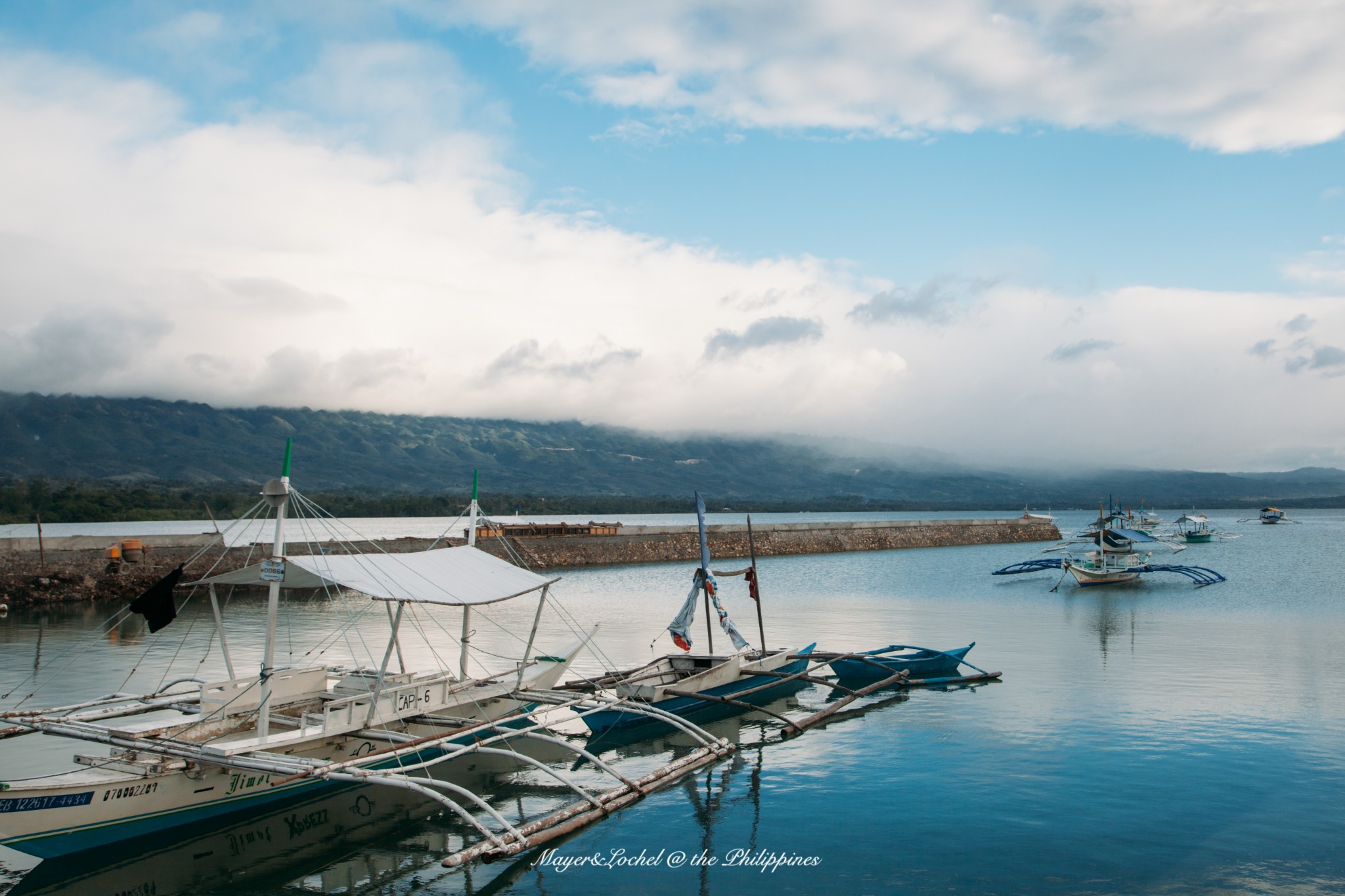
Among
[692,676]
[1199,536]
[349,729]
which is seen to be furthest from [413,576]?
[1199,536]

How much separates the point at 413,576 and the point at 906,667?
17.5 meters

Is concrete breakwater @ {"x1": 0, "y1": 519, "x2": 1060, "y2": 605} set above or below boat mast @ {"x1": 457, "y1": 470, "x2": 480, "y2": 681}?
below

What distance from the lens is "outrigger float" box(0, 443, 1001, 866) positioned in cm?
1488

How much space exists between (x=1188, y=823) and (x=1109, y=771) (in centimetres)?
291

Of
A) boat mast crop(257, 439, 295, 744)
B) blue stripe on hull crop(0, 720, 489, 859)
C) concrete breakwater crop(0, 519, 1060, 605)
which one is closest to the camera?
blue stripe on hull crop(0, 720, 489, 859)

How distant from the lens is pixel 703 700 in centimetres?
2406

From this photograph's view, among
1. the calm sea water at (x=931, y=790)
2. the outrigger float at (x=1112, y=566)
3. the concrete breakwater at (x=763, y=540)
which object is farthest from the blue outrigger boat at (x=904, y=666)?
the concrete breakwater at (x=763, y=540)

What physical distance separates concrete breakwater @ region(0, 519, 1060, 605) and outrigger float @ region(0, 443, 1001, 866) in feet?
17.5

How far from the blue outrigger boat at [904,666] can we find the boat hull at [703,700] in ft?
4.99

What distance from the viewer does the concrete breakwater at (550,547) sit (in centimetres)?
4931

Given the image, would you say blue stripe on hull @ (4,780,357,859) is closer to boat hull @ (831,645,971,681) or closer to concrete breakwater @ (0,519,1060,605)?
concrete breakwater @ (0,519,1060,605)

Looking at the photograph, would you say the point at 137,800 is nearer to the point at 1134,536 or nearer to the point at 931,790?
the point at 931,790

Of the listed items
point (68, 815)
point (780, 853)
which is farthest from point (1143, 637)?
point (68, 815)

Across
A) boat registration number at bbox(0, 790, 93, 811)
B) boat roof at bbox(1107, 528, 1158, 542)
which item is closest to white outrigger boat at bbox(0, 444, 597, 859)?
boat registration number at bbox(0, 790, 93, 811)
